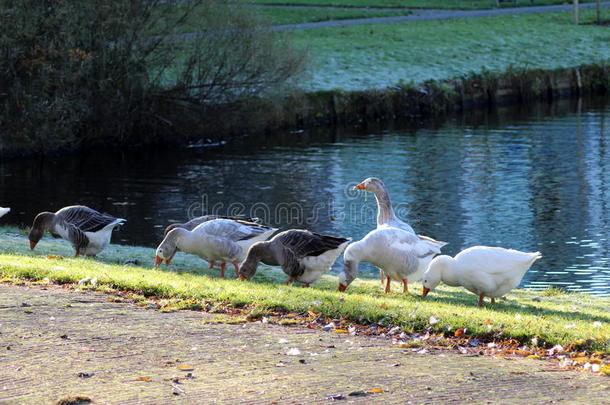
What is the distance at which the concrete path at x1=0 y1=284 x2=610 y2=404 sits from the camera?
340 inches

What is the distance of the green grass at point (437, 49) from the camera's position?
50406mm

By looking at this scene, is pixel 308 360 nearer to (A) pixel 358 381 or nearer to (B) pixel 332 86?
(A) pixel 358 381

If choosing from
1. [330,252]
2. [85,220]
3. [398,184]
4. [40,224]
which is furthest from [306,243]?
[398,184]

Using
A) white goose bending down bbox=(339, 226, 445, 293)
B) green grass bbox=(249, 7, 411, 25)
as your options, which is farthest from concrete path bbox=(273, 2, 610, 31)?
white goose bending down bbox=(339, 226, 445, 293)

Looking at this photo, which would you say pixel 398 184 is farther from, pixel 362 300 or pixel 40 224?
pixel 362 300

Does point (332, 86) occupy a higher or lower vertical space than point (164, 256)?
higher

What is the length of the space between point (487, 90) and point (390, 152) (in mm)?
15974

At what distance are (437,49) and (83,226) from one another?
41.9m

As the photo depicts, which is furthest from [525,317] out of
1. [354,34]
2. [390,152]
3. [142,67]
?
[354,34]

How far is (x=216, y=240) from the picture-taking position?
1554 centimetres

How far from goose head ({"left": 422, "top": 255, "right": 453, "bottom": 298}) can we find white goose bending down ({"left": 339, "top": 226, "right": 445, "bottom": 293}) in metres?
0.57

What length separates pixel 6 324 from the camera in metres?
10.9

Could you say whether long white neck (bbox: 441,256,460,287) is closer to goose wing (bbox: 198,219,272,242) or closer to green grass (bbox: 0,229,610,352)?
green grass (bbox: 0,229,610,352)

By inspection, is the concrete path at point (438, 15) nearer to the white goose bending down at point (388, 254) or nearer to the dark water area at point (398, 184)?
the dark water area at point (398, 184)
